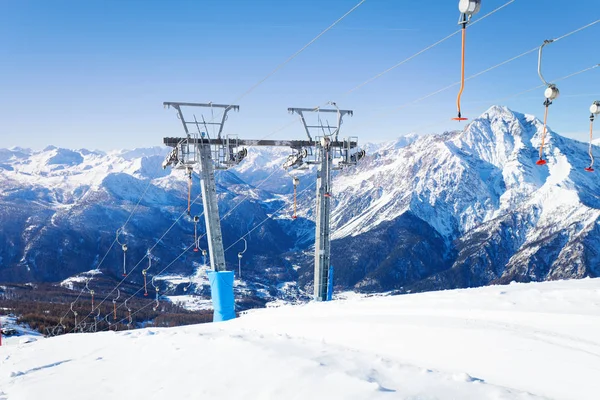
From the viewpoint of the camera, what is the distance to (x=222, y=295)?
28.5 meters

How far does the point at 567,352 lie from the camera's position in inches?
463

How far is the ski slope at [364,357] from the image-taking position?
404 inches

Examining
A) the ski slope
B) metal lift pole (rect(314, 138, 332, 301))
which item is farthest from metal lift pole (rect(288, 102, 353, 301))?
the ski slope

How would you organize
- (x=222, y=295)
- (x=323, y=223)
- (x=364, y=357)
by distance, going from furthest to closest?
(x=323, y=223)
(x=222, y=295)
(x=364, y=357)

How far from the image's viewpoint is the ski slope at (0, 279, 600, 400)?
10.3 m

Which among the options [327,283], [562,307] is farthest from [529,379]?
[327,283]

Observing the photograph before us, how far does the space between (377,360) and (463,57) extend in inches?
343

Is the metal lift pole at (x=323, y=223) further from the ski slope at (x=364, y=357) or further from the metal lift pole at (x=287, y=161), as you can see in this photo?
the ski slope at (x=364, y=357)

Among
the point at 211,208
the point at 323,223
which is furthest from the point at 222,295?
the point at 323,223

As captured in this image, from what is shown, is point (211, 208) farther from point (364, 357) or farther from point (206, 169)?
point (364, 357)

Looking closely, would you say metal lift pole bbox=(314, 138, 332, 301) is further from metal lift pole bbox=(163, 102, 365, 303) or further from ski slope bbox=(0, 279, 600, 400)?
ski slope bbox=(0, 279, 600, 400)

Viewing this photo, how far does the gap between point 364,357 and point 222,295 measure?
1723 cm

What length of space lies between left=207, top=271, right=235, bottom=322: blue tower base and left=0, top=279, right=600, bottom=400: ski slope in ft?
33.5

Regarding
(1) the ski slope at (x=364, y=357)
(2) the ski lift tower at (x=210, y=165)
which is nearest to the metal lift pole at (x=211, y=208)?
(2) the ski lift tower at (x=210, y=165)
